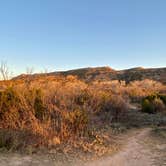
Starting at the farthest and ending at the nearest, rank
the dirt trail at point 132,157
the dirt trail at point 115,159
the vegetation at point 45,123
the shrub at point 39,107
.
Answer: the shrub at point 39,107
the vegetation at point 45,123
the dirt trail at point 132,157
the dirt trail at point 115,159

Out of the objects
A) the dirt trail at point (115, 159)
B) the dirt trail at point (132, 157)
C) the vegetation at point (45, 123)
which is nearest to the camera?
the dirt trail at point (115, 159)

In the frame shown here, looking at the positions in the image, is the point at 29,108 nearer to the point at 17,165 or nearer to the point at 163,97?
the point at 17,165

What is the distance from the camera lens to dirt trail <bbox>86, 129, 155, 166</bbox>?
5191mm

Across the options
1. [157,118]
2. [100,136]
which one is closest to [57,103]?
[100,136]

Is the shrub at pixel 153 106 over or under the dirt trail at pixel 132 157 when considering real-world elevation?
over

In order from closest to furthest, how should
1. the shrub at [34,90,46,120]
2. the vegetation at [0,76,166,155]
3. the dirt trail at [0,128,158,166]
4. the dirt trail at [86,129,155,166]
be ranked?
1. the dirt trail at [0,128,158,166]
2. the dirt trail at [86,129,155,166]
3. the vegetation at [0,76,166,155]
4. the shrub at [34,90,46,120]

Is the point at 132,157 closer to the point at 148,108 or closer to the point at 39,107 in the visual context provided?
the point at 39,107

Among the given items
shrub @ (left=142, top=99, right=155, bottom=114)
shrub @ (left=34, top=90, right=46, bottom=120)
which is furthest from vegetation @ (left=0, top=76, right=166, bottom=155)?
shrub @ (left=142, top=99, right=155, bottom=114)

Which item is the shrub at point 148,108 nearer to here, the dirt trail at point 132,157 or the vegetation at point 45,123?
the vegetation at point 45,123

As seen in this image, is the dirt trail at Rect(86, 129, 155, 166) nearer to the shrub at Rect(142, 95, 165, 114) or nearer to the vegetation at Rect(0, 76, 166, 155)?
the vegetation at Rect(0, 76, 166, 155)

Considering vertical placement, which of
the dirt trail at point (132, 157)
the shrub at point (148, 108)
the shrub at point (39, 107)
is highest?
the shrub at point (39, 107)

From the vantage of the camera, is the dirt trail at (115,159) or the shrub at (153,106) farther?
the shrub at (153,106)

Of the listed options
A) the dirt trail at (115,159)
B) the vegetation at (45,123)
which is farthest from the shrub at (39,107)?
the dirt trail at (115,159)

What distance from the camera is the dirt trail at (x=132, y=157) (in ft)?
17.0
